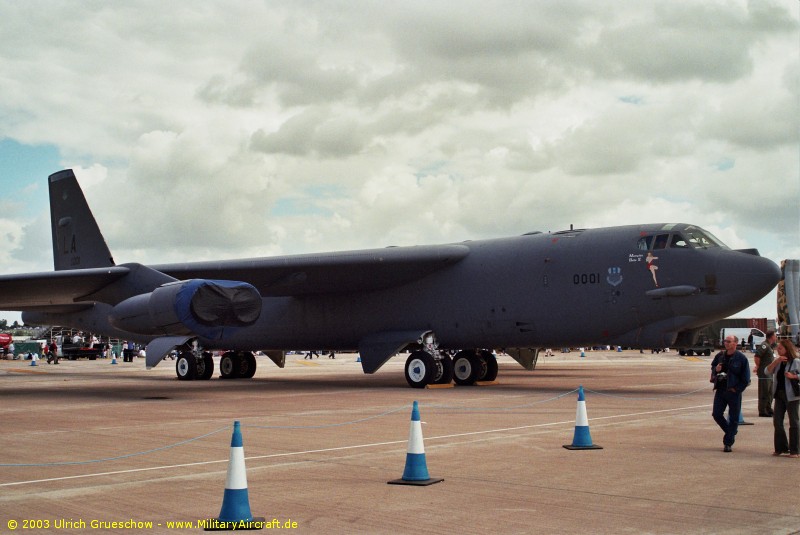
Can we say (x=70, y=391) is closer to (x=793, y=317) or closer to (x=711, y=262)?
(x=711, y=262)

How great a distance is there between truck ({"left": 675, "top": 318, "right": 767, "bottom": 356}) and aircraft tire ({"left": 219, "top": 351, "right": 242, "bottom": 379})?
15.6m

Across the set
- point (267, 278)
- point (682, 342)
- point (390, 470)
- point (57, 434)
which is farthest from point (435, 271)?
point (390, 470)

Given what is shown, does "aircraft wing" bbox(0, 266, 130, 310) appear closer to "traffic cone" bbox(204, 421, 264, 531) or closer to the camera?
the camera

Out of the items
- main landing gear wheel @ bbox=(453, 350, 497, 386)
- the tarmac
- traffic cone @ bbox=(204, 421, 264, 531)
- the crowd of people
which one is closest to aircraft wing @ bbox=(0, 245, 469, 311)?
main landing gear wheel @ bbox=(453, 350, 497, 386)

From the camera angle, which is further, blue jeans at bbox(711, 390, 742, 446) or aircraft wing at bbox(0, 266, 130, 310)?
aircraft wing at bbox(0, 266, 130, 310)

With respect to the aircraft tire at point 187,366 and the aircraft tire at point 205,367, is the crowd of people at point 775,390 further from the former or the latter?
the aircraft tire at point 187,366

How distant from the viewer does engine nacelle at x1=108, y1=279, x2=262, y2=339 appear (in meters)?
Result: 18.9

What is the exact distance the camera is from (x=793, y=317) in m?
49.0

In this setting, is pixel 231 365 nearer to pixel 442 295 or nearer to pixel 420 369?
pixel 420 369

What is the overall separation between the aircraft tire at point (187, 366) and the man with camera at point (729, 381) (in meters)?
21.1

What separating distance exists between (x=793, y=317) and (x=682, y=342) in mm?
33159

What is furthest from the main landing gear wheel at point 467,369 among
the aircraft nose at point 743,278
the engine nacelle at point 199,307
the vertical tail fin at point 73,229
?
the vertical tail fin at point 73,229

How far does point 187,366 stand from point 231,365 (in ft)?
6.44

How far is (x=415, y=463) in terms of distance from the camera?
27.0 ft
